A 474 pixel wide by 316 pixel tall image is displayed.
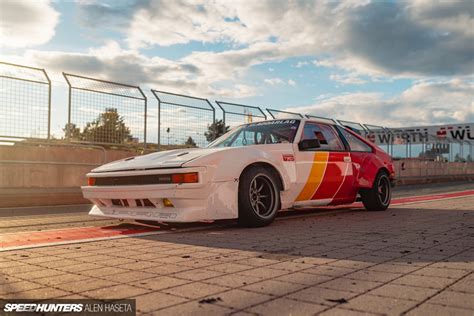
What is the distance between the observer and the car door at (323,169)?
21.9 ft

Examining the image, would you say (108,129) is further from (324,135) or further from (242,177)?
(242,177)

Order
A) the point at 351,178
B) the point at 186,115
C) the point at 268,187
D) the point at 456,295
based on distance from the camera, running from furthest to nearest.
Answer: the point at 186,115 → the point at 351,178 → the point at 268,187 → the point at 456,295

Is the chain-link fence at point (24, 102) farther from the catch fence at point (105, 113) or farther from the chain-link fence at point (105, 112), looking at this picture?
the chain-link fence at point (105, 112)

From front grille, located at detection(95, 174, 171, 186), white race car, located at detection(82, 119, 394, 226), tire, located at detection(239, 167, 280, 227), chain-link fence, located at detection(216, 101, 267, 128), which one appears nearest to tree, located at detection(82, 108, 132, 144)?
chain-link fence, located at detection(216, 101, 267, 128)

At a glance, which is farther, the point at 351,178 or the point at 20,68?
the point at 20,68

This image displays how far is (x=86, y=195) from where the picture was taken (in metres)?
6.35

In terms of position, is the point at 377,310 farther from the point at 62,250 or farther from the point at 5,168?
the point at 5,168

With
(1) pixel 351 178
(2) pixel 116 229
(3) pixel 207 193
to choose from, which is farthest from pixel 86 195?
(1) pixel 351 178

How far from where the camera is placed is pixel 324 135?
7.39 metres

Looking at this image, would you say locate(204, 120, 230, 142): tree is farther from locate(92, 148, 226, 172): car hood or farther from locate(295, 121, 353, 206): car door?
locate(92, 148, 226, 172): car hood

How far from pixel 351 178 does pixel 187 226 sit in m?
2.91

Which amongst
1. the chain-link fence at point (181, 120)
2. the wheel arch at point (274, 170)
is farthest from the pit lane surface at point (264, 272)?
the chain-link fence at point (181, 120)

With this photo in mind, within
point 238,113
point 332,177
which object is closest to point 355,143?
point 332,177

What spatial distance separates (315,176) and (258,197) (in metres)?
1.25
